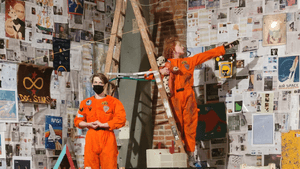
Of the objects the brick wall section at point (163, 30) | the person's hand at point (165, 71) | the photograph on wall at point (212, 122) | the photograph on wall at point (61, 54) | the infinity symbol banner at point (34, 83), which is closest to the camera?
the infinity symbol banner at point (34, 83)

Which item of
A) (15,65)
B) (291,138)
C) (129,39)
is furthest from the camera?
(129,39)

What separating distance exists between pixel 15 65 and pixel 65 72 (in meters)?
0.63

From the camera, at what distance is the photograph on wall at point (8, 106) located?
3.73m

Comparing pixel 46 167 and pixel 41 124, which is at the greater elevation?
pixel 41 124

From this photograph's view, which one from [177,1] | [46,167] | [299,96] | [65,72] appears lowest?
[46,167]

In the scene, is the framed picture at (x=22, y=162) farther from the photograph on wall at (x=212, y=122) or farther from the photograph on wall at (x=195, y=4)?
the photograph on wall at (x=195, y=4)

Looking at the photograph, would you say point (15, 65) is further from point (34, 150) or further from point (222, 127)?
point (222, 127)

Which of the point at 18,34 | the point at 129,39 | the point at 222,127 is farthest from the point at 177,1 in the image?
the point at 18,34

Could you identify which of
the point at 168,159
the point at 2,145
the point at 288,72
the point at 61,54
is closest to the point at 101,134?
the point at 168,159

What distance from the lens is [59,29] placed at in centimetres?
431

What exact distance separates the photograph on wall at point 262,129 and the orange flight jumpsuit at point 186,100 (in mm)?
789

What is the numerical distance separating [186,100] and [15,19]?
1.91 meters

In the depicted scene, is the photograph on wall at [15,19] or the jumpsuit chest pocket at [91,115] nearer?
the jumpsuit chest pocket at [91,115]

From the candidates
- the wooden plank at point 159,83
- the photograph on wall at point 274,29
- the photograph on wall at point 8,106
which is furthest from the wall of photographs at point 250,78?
the photograph on wall at point 8,106
